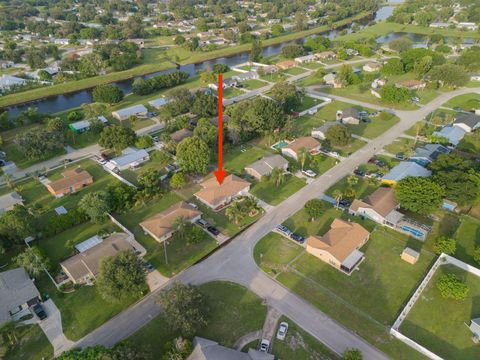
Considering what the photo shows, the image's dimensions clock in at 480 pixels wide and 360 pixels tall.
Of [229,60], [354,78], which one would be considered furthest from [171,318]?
[229,60]

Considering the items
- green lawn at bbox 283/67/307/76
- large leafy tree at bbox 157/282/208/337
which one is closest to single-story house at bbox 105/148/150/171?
large leafy tree at bbox 157/282/208/337

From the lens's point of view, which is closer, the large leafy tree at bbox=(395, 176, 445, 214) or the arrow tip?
the large leafy tree at bbox=(395, 176, 445, 214)

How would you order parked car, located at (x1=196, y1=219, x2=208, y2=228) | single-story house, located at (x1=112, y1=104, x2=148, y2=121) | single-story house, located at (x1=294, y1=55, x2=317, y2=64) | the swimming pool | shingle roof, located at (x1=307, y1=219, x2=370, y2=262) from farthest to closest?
single-story house, located at (x1=294, y1=55, x2=317, y2=64), single-story house, located at (x1=112, y1=104, x2=148, y2=121), the swimming pool, parked car, located at (x1=196, y1=219, x2=208, y2=228), shingle roof, located at (x1=307, y1=219, x2=370, y2=262)

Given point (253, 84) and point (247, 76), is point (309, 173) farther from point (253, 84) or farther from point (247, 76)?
point (247, 76)

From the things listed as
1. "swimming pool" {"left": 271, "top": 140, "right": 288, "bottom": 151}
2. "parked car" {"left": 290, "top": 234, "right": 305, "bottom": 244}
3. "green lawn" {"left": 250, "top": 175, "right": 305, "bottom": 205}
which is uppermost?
"parked car" {"left": 290, "top": 234, "right": 305, "bottom": 244}

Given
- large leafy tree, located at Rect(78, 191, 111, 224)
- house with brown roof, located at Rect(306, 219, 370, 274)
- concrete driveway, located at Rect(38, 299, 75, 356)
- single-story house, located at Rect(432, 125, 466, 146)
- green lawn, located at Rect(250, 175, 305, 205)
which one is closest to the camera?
concrete driveway, located at Rect(38, 299, 75, 356)

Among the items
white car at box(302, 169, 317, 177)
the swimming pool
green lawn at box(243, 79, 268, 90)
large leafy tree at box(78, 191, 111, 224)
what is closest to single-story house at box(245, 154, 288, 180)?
white car at box(302, 169, 317, 177)

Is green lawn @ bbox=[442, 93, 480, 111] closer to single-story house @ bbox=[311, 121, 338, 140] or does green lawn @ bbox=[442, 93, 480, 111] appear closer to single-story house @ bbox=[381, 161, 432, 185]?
single-story house @ bbox=[311, 121, 338, 140]

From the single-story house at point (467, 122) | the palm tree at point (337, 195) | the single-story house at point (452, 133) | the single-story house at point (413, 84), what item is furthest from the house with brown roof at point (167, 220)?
the single-story house at point (413, 84)

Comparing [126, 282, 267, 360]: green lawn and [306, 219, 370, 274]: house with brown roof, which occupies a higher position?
[306, 219, 370, 274]: house with brown roof
